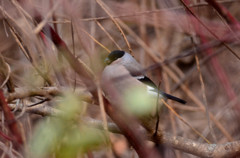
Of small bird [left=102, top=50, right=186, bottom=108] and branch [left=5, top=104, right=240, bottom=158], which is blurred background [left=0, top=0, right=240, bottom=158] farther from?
small bird [left=102, top=50, right=186, bottom=108]

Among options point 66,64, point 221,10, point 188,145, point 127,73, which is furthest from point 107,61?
point 221,10

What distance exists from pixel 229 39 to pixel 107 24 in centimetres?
287

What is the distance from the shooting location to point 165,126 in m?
3.80

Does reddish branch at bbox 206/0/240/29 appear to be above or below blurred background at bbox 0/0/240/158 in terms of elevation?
above

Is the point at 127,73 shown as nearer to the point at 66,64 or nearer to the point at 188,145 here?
the point at 66,64

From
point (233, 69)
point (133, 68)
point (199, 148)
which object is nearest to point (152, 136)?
point (199, 148)

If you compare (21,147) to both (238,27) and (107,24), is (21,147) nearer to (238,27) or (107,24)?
(238,27)

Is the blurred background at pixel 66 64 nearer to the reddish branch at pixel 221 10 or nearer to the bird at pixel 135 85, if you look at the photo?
the reddish branch at pixel 221 10

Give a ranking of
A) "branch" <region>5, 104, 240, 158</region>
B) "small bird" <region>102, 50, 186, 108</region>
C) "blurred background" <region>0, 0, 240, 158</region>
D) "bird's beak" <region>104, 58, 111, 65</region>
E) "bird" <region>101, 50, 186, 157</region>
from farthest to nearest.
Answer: "bird's beak" <region>104, 58, 111, 65</region>, "small bird" <region>102, 50, 186, 108</region>, "bird" <region>101, 50, 186, 157</region>, "branch" <region>5, 104, 240, 158</region>, "blurred background" <region>0, 0, 240, 158</region>

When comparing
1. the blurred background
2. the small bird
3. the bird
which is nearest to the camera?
the blurred background

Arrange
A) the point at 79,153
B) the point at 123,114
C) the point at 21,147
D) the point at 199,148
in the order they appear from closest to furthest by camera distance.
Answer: the point at 79,153
the point at 21,147
the point at 123,114
the point at 199,148

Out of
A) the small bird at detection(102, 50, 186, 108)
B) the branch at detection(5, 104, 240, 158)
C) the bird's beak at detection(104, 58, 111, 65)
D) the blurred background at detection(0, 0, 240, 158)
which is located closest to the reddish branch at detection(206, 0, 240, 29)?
the blurred background at detection(0, 0, 240, 158)

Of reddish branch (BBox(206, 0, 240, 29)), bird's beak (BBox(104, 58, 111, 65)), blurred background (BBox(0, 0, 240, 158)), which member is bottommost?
bird's beak (BBox(104, 58, 111, 65))

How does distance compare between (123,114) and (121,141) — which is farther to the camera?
(121,141)
